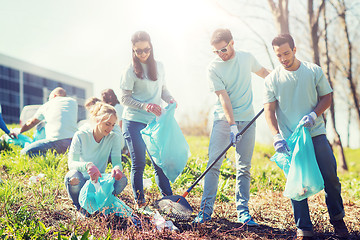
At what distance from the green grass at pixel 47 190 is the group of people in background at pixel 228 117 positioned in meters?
0.39

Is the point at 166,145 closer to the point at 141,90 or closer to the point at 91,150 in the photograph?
the point at 141,90

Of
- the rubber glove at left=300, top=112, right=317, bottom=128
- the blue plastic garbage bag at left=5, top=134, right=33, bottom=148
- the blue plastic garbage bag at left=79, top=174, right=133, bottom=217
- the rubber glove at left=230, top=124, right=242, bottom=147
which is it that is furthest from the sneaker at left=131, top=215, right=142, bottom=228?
the blue plastic garbage bag at left=5, top=134, right=33, bottom=148

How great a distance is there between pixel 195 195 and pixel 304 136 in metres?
2.17

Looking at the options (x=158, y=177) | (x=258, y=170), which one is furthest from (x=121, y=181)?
(x=258, y=170)

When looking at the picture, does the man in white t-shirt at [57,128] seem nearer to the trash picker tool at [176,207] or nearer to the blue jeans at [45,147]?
the blue jeans at [45,147]

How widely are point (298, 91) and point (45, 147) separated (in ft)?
13.7

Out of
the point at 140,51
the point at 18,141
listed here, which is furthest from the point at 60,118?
the point at 140,51

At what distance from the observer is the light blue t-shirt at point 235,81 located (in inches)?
150

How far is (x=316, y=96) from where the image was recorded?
132 inches

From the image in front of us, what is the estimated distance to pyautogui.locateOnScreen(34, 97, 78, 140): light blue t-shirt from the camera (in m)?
6.04

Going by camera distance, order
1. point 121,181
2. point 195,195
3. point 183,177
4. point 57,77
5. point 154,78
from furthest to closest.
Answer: point 57,77 < point 183,177 < point 195,195 < point 154,78 < point 121,181

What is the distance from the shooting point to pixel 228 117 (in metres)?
3.68

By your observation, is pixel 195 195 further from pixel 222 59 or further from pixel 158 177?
pixel 222 59

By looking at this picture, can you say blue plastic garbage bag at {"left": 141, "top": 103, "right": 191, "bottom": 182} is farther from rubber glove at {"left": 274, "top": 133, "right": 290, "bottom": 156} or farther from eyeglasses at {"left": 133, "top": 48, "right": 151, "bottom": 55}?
rubber glove at {"left": 274, "top": 133, "right": 290, "bottom": 156}
